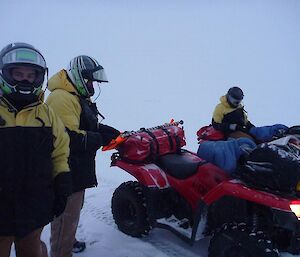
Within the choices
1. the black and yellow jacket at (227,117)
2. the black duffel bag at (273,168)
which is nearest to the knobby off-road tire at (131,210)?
the black duffel bag at (273,168)

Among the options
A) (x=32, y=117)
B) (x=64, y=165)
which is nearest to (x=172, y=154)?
(x=64, y=165)

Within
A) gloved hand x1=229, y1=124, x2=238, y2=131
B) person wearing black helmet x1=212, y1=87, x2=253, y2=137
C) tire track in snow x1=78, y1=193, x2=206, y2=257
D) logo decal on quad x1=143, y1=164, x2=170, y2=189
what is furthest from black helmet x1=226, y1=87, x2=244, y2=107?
tire track in snow x1=78, y1=193, x2=206, y2=257

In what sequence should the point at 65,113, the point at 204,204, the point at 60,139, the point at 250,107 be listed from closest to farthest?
the point at 60,139, the point at 65,113, the point at 204,204, the point at 250,107

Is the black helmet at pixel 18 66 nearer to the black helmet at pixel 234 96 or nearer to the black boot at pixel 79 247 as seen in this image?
the black boot at pixel 79 247

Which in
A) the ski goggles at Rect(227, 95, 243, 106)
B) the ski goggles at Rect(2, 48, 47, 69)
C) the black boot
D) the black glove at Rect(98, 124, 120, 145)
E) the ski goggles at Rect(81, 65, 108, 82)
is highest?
the ski goggles at Rect(2, 48, 47, 69)

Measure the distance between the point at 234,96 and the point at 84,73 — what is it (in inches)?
110

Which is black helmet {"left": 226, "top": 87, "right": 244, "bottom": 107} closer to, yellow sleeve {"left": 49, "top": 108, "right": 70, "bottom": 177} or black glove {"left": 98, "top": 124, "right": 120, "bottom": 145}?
black glove {"left": 98, "top": 124, "right": 120, "bottom": 145}

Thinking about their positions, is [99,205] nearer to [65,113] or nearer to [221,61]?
[65,113]

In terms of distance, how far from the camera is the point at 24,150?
90.1 inches

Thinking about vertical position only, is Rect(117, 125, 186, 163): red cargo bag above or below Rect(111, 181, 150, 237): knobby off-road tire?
above

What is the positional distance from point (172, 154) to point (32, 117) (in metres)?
2.01

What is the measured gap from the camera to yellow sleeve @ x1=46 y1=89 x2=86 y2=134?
2.91m

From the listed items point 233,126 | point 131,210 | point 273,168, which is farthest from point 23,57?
point 233,126

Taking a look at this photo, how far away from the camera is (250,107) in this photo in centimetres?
1530
